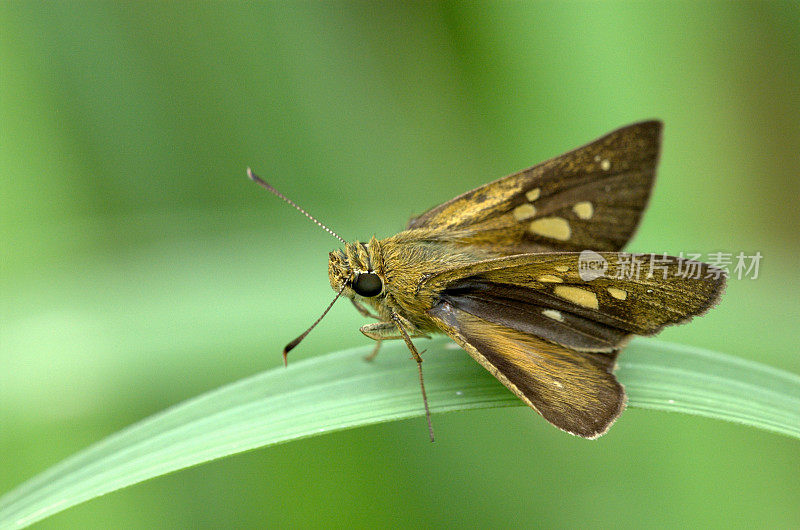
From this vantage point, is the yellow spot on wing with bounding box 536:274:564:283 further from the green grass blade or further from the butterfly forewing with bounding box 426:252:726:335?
the green grass blade

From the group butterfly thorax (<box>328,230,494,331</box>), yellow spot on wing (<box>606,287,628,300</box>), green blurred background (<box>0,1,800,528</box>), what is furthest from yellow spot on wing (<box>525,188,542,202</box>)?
green blurred background (<box>0,1,800,528</box>)

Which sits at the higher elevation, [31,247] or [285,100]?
[285,100]

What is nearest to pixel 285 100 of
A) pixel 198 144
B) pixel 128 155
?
pixel 198 144

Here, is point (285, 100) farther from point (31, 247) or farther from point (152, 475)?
point (152, 475)

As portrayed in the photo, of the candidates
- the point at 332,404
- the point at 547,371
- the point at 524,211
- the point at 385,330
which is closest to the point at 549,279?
the point at 547,371

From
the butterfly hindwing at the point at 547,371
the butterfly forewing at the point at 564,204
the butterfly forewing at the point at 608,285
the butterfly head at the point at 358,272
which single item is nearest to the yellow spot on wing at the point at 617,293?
the butterfly forewing at the point at 608,285

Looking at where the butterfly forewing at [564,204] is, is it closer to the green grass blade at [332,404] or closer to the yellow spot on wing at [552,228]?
the yellow spot on wing at [552,228]

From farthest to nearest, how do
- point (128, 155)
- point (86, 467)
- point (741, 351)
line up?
point (128, 155)
point (741, 351)
point (86, 467)
